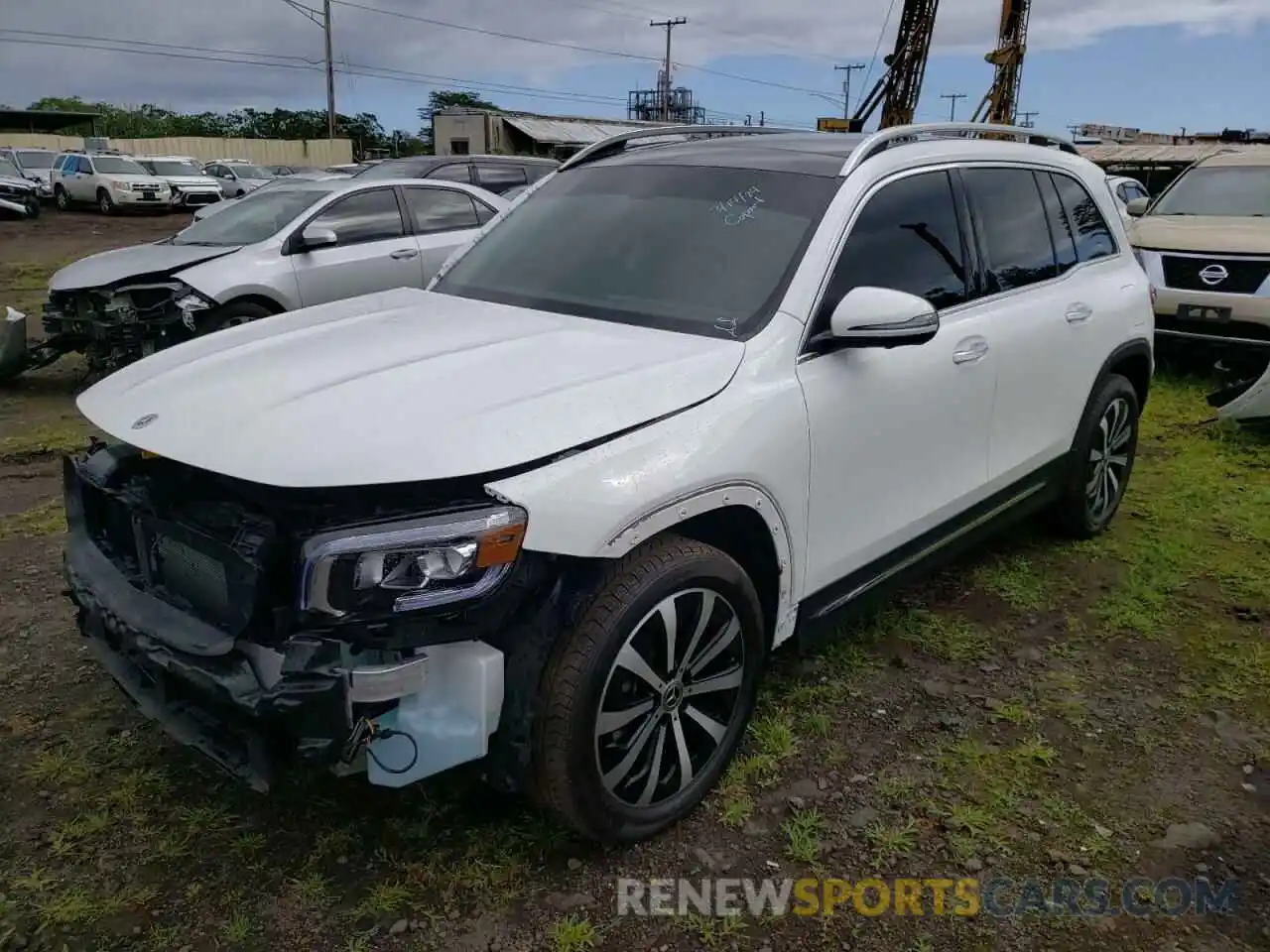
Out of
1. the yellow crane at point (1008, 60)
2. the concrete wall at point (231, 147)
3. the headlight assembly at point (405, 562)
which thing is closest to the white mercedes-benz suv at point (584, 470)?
the headlight assembly at point (405, 562)

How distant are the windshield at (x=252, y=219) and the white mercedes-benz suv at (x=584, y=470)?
4892 mm

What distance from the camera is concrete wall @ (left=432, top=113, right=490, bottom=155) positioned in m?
40.3

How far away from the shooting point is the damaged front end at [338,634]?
2.17 meters

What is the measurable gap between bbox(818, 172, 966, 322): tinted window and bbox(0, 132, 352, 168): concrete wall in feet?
149

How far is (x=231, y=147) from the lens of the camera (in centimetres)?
4806

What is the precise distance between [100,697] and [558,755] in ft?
6.41

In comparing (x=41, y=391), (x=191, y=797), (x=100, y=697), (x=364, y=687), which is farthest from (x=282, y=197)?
(x=364, y=687)

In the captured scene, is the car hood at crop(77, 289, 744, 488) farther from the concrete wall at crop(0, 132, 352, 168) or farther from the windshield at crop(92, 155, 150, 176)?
the concrete wall at crop(0, 132, 352, 168)

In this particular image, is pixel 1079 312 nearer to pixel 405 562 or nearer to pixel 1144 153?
pixel 405 562

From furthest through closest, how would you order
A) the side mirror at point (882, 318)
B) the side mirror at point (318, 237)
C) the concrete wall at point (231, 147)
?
the concrete wall at point (231, 147)
the side mirror at point (318, 237)
the side mirror at point (882, 318)

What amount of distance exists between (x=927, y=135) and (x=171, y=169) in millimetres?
31845

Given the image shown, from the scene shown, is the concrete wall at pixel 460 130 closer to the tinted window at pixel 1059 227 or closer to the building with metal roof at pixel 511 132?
the building with metal roof at pixel 511 132

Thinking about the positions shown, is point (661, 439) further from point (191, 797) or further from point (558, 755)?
point (191, 797)

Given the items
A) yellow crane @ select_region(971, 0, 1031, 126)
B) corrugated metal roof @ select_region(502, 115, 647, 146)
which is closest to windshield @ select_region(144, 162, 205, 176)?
corrugated metal roof @ select_region(502, 115, 647, 146)
